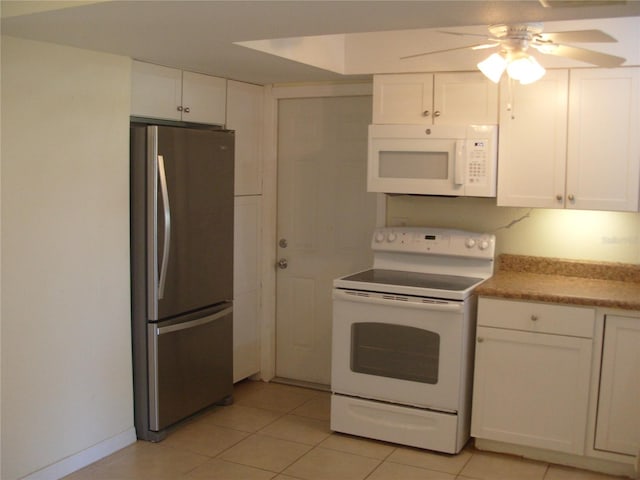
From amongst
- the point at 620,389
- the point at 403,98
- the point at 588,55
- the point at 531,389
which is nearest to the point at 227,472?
the point at 531,389

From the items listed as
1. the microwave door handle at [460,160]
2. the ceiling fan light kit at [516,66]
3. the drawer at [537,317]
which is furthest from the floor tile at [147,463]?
the ceiling fan light kit at [516,66]

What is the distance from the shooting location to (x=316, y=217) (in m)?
4.67

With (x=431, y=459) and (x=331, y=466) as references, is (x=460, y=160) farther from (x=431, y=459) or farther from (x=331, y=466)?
(x=331, y=466)

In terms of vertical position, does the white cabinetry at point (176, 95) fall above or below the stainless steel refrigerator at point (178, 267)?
above

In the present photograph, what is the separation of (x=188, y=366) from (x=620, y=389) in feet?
7.31

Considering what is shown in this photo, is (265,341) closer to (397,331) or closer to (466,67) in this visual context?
(397,331)

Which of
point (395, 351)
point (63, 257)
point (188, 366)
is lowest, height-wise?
point (188, 366)

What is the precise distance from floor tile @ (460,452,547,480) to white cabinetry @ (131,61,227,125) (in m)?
2.39

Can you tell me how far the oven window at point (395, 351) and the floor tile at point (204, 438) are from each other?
776mm

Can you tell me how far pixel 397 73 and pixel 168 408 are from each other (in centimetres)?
223

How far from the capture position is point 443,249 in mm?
4062

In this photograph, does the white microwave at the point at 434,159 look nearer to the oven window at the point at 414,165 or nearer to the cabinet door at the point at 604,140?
the oven window at the point at 414,165

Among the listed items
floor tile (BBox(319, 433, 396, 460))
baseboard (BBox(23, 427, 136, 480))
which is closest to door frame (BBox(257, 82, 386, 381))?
floor tile (BBox(319, 433, 396, 460))

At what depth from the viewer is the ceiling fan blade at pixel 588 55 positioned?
2545mm
